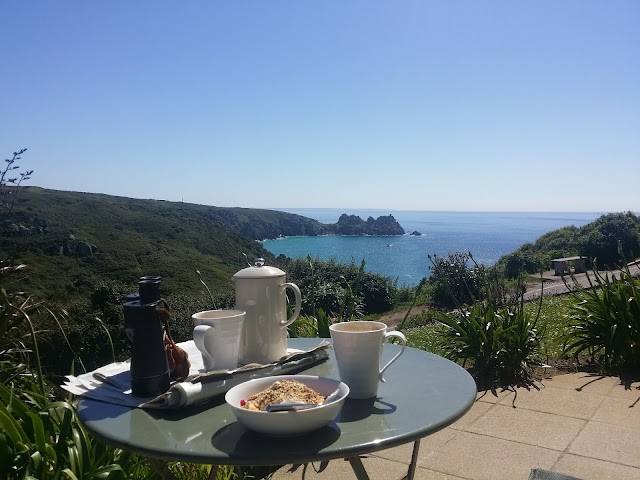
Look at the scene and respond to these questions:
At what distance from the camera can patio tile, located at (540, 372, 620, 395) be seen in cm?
363

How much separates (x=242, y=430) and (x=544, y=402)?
2909mm

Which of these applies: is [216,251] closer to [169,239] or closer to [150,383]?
[169,239]

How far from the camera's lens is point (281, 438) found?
3.53 feet

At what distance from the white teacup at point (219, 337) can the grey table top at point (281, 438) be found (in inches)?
5.3

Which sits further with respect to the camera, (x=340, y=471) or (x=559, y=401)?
(x=559, y=401)

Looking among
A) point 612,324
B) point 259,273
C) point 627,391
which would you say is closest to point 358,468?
point 259,273

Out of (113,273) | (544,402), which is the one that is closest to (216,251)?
(113,273)

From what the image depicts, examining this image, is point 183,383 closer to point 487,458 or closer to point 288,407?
point 288,407

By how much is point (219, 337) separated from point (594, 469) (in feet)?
6.76

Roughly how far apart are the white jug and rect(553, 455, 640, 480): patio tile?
1720 millimetres

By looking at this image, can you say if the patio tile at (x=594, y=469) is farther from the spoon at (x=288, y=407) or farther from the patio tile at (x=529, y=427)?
the spoon at (x=288, y=407)

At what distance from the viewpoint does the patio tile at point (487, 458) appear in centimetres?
249

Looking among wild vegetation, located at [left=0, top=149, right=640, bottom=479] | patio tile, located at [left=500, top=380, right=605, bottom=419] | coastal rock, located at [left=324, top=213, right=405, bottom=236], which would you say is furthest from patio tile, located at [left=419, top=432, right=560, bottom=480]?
coastal rock, located at [left=324, top=213, right=405, bottom=236]

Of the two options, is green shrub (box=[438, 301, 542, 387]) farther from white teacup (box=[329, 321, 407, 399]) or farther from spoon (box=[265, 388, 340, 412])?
spoon (box=[265, 388, 340, 412])
